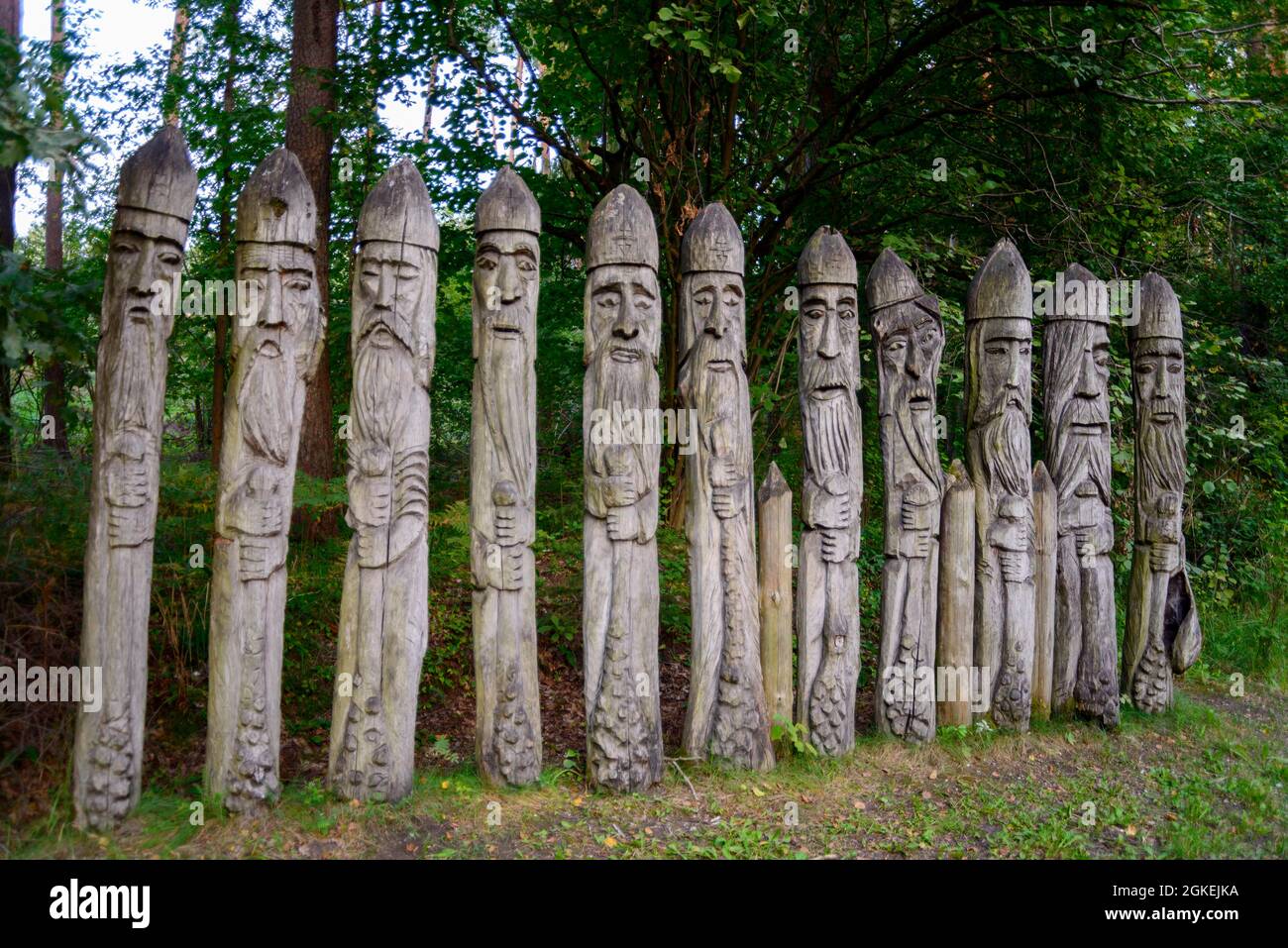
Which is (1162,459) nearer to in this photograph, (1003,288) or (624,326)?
(1003,288)

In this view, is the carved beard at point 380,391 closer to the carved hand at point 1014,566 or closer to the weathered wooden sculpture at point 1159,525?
the carved hand at point 1014,566

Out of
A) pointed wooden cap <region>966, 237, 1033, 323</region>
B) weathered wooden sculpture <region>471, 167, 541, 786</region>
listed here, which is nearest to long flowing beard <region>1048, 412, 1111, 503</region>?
pointed wooden cap <region>966, 237, 1033, 323</region>

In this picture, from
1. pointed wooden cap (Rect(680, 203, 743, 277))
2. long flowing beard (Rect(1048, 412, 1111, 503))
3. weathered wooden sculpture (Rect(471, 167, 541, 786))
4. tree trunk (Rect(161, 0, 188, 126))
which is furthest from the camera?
tree trunk (Rect(161, 0, 188, 126))

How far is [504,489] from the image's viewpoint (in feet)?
14.8

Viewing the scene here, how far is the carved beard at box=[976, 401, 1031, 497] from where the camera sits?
18.4 ft

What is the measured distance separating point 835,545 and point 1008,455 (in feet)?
4.46

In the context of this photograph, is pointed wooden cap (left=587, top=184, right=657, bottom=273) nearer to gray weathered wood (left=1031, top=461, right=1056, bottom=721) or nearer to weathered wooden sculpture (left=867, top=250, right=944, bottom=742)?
weathered wooden sculpture (left=867, top=250, right=944, bottom=742)

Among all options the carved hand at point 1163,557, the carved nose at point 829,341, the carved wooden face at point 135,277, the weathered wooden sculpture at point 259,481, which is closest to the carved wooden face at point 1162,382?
the carved hand at point 1163,557

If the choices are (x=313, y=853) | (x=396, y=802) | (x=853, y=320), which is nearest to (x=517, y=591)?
(x=396, y=802)

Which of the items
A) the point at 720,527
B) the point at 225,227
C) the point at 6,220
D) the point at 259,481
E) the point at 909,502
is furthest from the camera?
the point at 225,227

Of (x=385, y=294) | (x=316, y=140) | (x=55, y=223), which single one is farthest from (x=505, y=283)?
(x=55, y=223)

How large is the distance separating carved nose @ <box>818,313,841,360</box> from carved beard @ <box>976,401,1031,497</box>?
123cm

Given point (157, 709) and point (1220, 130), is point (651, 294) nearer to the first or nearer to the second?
point (157, 709)

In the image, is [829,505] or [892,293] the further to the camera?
[892,293]
